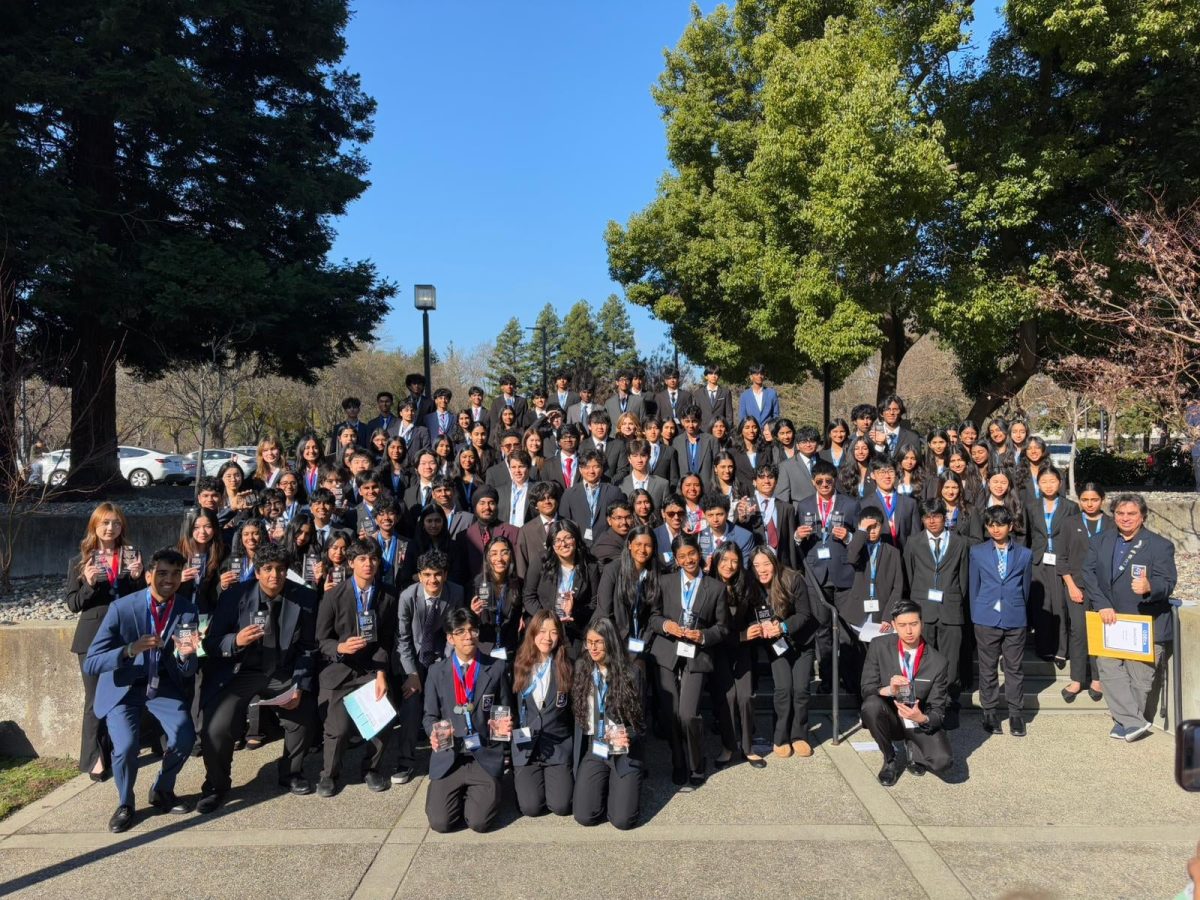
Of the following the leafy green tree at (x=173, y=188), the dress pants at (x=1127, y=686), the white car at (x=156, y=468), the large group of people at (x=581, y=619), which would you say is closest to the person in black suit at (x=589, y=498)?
the large group of people at (x=581, y=619)

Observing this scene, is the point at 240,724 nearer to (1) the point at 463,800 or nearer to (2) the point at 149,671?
(2) the point at 149,671

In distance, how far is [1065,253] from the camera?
548 inches

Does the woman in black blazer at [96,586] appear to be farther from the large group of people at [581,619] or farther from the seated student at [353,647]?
the seated student at [353,647]

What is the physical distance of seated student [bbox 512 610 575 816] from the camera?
18.0 ft

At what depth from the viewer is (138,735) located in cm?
562

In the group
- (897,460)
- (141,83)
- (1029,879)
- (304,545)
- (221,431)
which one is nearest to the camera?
(1029,879)

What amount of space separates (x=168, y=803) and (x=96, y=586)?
5.68 ft

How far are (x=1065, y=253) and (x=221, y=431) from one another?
72.3 ft

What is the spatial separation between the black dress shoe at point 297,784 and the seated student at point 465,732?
0.97 meters

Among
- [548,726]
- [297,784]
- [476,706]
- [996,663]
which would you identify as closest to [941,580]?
[996,663]

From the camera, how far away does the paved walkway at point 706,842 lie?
15.1ft

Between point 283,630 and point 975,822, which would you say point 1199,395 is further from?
point 283,630

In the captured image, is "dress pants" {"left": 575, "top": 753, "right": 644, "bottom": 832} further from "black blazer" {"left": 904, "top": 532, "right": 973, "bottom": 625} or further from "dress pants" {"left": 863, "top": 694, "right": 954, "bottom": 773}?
"black blazer" {"left": 904, "top": 532, "right": 973, "bottom": 625}

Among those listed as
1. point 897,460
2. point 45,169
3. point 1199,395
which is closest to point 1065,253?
point 1199,395
